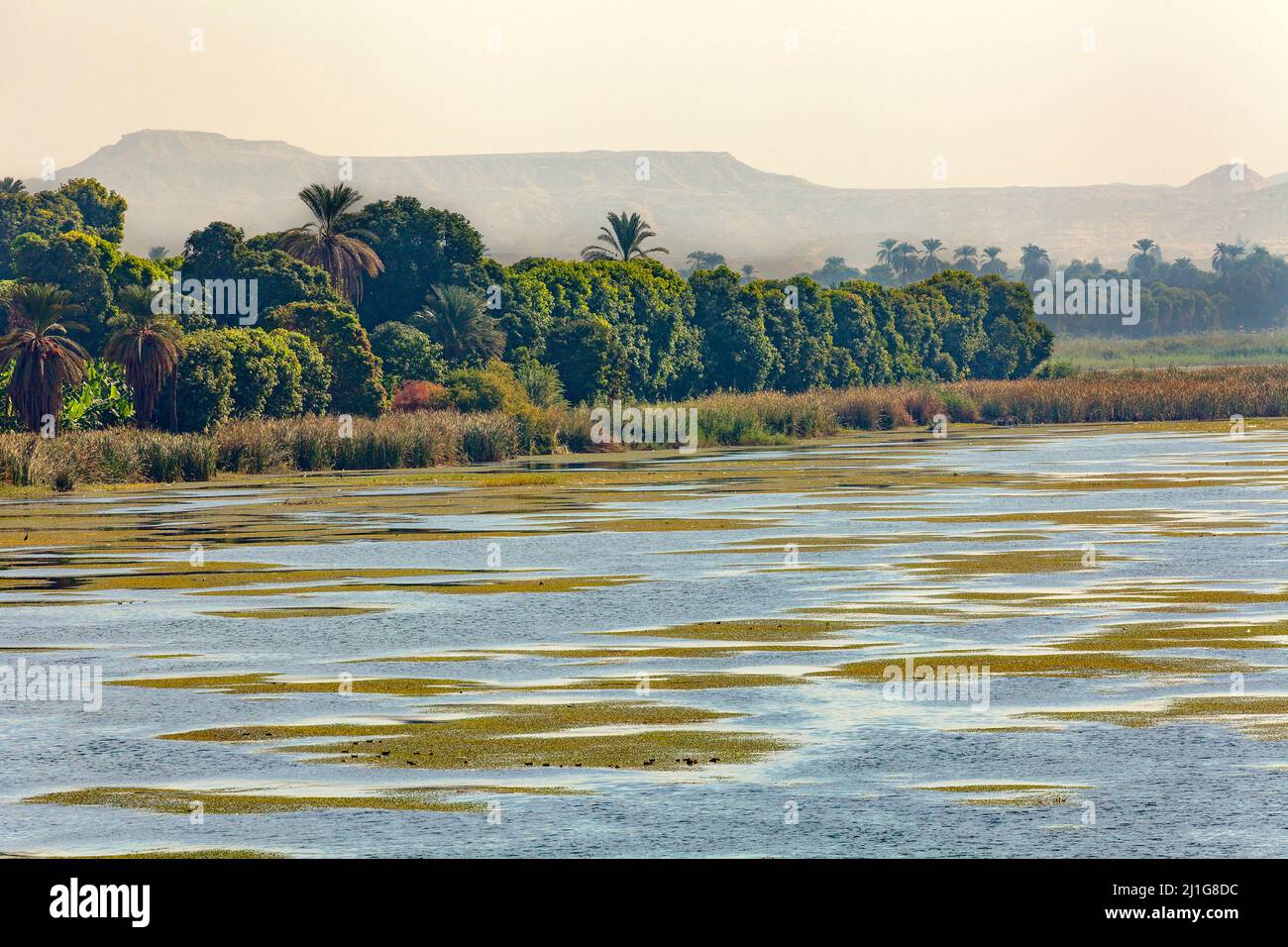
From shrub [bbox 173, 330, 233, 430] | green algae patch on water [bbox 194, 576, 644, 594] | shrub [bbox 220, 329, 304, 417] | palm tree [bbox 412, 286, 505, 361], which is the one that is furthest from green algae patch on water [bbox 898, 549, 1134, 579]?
palm tree [bbox 412, 286, 505, 361]

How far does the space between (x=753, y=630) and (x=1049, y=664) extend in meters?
3.94

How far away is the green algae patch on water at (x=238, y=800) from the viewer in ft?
44.6

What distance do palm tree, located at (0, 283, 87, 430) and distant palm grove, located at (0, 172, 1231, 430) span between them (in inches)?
2.2

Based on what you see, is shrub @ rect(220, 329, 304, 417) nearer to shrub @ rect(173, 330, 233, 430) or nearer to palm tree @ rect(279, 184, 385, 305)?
shrub @ rect(173, 330, 233, 430)

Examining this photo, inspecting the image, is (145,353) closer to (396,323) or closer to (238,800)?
(396,323)

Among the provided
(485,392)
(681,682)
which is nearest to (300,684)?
(681,682)

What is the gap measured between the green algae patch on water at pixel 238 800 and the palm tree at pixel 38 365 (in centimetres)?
4523

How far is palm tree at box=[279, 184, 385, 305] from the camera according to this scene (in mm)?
85250

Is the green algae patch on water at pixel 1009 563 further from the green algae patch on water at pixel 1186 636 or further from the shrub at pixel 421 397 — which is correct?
the shrub at pixel 421 397

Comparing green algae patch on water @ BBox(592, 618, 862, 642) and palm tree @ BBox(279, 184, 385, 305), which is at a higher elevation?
palm tree @ BBox(279, 184, 385, 305)

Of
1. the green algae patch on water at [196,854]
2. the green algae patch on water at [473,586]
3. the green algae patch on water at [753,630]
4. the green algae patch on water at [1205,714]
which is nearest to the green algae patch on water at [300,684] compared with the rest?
the green algae patch on water at [753,630]
